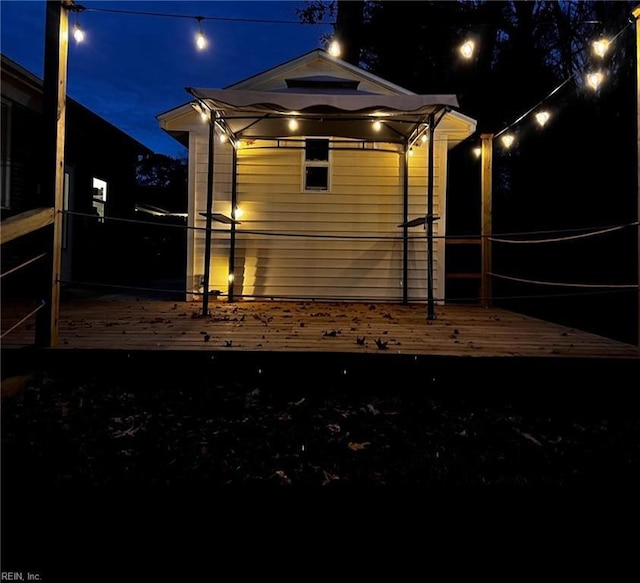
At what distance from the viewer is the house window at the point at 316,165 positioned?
7334 millimetres

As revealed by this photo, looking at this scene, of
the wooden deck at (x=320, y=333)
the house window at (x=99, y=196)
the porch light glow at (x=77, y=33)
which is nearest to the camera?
the wooden deck at (x=320, y=333)

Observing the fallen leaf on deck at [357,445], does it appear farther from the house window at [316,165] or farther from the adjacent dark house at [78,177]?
the house window at [316,165]

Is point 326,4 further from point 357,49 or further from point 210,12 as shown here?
point 210,12

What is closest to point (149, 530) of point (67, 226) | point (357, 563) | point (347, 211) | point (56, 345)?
point (357, 563)

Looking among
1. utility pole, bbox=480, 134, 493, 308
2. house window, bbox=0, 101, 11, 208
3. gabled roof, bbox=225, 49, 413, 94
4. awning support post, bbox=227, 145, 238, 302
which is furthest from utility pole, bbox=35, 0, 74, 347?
utility pole, bbox=480, 134, 493, 308

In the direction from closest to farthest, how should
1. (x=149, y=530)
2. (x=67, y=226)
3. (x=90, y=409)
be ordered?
1. (x=149, y=530)
2. (x=90, y=409)
3. (x=67, y=226)

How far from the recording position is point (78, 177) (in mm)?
9211

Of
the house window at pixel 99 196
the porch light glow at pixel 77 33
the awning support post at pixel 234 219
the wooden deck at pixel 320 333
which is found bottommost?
the wooden deck at pixel 320 333

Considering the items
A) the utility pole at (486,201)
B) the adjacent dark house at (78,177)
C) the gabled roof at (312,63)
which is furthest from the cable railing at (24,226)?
the utility pole at (486,201)

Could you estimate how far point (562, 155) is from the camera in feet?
36.8

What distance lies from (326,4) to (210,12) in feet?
196

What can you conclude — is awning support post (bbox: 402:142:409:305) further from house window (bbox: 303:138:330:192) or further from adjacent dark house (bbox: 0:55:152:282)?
adjacent dark house (bbox: 0:55:152:282)

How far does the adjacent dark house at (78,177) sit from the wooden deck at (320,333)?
4.24ft

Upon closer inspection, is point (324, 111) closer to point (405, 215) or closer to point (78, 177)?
point (405, 215)
